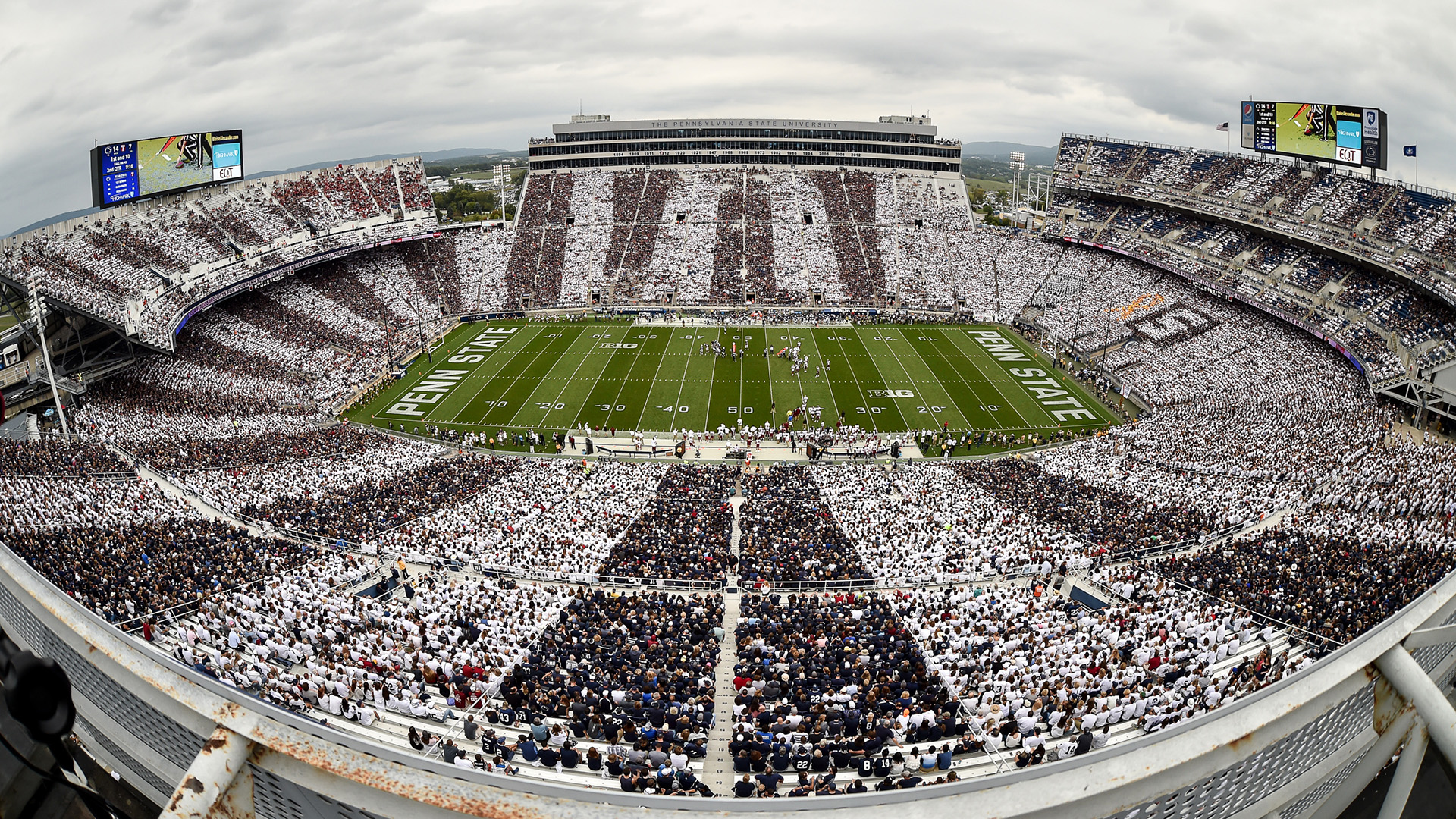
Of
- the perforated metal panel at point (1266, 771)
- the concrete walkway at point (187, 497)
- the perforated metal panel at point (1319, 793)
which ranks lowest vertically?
the concrete walkway at point (187, 497)

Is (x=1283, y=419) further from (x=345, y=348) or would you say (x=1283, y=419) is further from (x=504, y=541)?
(x=345, y=348)

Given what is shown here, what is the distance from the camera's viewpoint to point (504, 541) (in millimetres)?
22594

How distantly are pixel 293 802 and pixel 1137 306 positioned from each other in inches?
2188

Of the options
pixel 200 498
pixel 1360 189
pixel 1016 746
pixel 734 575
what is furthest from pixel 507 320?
pixel 1360 189

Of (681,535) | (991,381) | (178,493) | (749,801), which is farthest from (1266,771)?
(991,381)

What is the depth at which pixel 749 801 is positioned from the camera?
17.0 feet

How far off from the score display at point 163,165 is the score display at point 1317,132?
6725 cm

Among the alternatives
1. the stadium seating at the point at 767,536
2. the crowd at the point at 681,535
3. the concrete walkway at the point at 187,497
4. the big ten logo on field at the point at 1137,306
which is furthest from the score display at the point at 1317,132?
the concrete walkway at the point at 187,497

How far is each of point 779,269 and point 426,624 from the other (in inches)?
2021

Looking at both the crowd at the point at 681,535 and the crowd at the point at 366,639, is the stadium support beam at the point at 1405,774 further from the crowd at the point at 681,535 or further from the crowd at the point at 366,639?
the crowd at the point at 681,535

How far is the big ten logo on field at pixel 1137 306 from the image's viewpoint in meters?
50.4

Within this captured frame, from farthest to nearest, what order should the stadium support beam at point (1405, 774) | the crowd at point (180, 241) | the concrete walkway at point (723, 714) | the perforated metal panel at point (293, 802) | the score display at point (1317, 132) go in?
the score display at point (1317, 132)
the crowd at point (180, 241)
the concrete walkway at point (723, 714)
the perforated metal panel at point (293, 802)
the stadium support beam at point (1405, 774)

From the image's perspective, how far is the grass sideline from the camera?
129 feet

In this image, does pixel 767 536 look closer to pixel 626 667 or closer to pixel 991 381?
pixel 626 667
